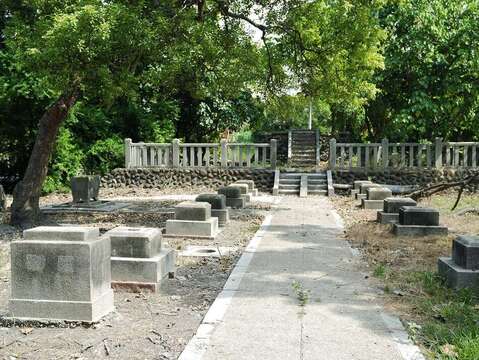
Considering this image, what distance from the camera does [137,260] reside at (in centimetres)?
650

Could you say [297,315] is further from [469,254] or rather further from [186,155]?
[186,155]

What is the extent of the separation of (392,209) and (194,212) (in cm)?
457

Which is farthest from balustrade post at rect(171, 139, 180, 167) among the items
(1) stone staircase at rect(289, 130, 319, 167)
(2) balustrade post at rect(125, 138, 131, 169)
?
(1) stone staircase at rect(289, 130, 319, 167)

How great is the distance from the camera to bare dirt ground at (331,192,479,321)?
6.25m

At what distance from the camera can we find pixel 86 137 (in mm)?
21703

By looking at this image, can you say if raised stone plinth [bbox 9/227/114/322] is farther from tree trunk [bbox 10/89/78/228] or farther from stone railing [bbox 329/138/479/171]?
stone railing [bbox 329/138/479/171]

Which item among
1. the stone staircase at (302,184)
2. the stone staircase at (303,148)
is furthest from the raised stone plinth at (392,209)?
the stone staircase at (303,148)

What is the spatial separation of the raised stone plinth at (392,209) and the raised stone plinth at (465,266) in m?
4.95

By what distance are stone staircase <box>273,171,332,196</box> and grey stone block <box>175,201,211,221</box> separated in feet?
29.3

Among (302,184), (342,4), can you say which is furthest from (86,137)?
(342,4)

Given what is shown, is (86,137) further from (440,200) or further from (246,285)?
(246,285)

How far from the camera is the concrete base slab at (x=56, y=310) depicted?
509 centimetres

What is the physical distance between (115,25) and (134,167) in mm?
12350

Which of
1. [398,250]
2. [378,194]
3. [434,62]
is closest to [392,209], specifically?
[398,250]
